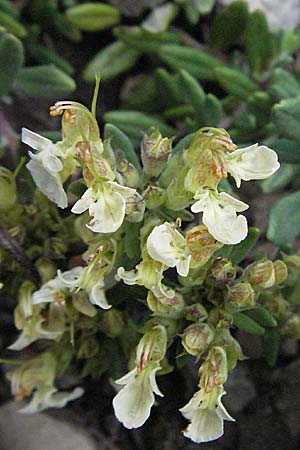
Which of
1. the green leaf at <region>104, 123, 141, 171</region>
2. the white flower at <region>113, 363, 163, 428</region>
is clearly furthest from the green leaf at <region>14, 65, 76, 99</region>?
the white flower at <region>113, 363, 163, 428</region>

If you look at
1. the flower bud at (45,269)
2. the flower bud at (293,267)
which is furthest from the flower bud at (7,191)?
the flower bud at (293,267)

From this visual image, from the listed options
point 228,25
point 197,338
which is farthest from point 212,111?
point 197,338

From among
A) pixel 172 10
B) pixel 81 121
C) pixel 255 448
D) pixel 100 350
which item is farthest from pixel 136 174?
pixel 172 10

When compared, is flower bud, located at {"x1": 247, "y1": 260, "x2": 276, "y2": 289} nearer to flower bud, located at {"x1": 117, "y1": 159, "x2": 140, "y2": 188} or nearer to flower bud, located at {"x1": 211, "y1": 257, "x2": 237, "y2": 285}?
flower bud, located at {"x1": 211, "y1": 257, "x2": 237, "y2": 285}

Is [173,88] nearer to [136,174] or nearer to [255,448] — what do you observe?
[136,174]

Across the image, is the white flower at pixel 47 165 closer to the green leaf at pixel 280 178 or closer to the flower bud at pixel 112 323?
the flower bud at pixel 112 323

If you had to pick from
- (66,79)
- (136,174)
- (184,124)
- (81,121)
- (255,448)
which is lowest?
(255,448)
